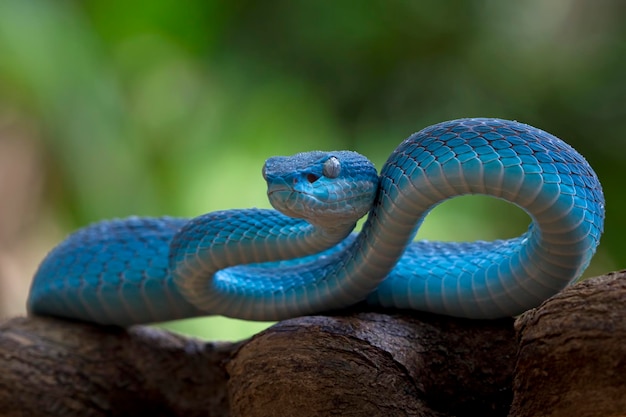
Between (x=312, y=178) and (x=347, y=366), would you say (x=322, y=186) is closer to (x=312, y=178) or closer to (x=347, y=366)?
(x=312, y=178)

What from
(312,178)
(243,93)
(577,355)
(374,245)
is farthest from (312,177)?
(243,93)

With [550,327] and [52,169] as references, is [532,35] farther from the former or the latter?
[550,327]

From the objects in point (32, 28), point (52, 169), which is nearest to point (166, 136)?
point (52, 169)

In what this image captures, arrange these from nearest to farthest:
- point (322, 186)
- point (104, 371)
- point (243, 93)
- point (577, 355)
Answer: point (577, 355) → point (322, 186) → point (104, 371) → point (243, 93)

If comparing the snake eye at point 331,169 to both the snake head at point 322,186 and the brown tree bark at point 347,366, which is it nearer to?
the snake head at point 322,186

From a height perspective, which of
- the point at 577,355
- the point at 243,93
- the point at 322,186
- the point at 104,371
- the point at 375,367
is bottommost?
the point at 104,371

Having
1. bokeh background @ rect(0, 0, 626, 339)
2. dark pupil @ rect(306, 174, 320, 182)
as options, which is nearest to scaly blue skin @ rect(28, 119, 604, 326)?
dark pupil @ rect(306, 174, 320, 182)

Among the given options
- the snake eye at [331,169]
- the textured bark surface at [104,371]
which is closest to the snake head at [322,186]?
the snake eye at [331,169]
